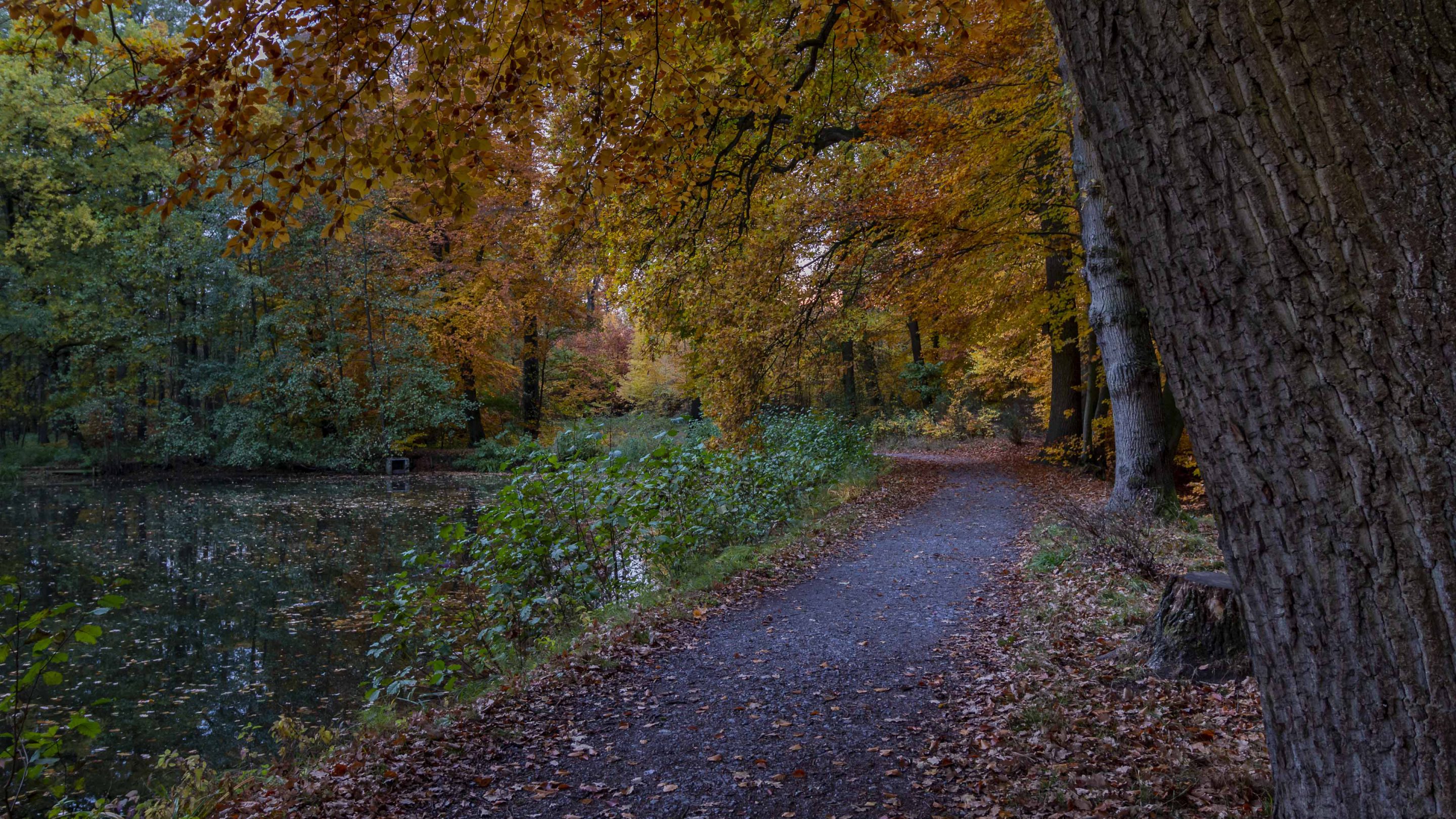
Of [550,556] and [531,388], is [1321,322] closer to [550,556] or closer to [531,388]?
[550,556]

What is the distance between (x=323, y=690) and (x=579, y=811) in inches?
161

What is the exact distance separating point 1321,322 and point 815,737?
132 inches

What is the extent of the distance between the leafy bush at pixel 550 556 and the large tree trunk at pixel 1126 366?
14.5ft

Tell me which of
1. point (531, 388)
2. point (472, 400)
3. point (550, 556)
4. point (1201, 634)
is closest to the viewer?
point (1201, 634)

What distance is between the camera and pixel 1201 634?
4367 millimetres

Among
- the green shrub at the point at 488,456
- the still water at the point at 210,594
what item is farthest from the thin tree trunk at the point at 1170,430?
the green shrub at the point at 488,456

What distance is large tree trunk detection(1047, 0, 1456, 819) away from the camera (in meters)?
1.47

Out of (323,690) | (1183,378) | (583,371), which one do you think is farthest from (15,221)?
(1183,378)

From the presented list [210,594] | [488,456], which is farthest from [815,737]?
[488,456]

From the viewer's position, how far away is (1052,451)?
17312mm

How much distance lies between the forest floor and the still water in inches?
78.5

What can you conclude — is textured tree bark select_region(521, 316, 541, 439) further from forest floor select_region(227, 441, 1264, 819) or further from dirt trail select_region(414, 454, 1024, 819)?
forest floor select_region(227, 441, 1264, 819)

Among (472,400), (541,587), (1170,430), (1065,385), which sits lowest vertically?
(541,587)

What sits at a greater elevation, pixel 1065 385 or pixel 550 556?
pixel 1065 385
